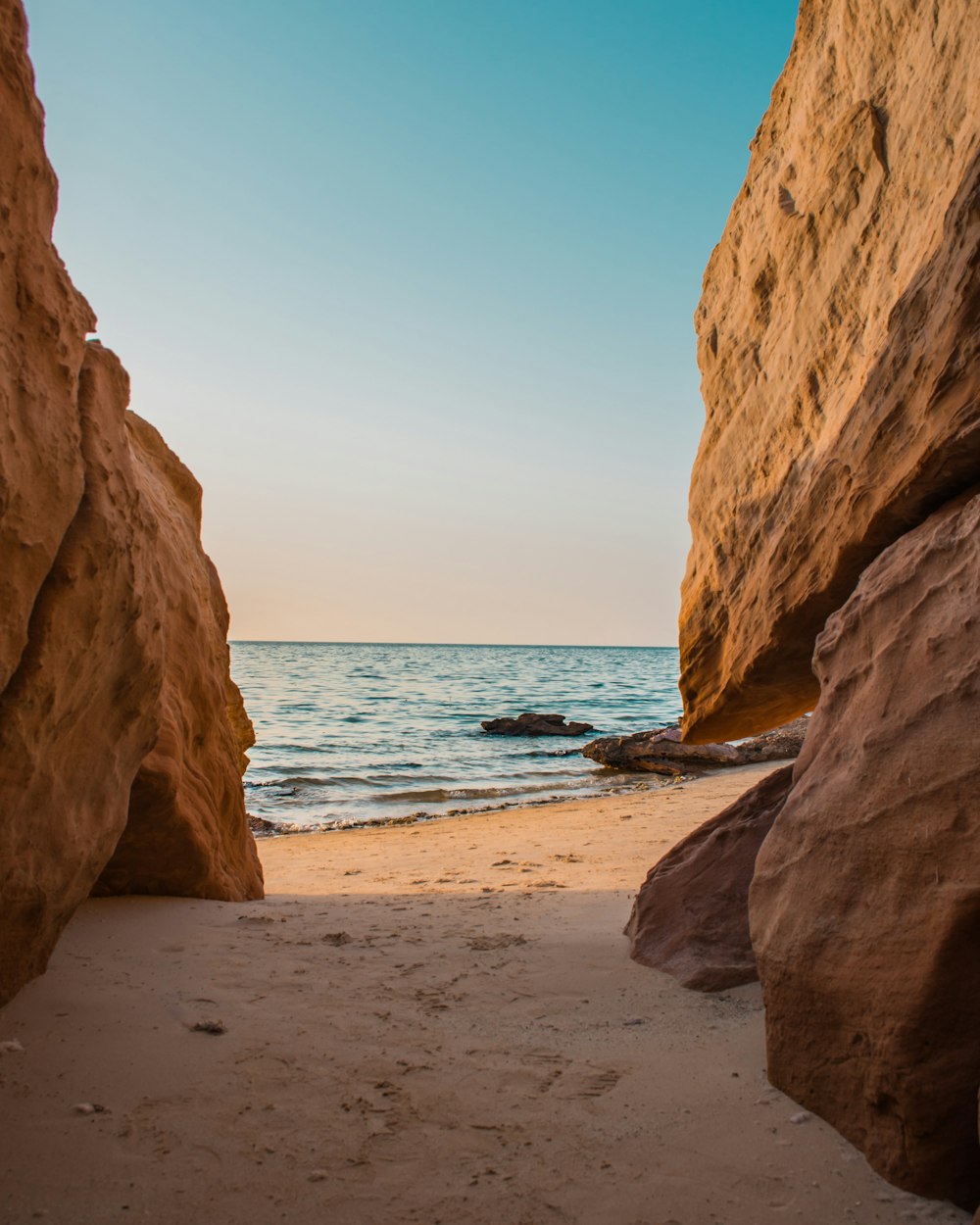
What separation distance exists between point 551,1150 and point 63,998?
188 cm

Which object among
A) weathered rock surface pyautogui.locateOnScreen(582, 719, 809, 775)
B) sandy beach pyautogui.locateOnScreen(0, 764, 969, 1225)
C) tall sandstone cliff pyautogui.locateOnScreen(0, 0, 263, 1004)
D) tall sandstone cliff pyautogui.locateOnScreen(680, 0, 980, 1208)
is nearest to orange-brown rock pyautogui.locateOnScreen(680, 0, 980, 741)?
tall sandstone cliff pyautogui.locateOnScreen(680, 0, 980, 1208)

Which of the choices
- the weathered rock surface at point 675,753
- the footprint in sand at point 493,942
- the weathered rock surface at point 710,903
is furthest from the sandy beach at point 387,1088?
the weathered rock surface at point 675,753

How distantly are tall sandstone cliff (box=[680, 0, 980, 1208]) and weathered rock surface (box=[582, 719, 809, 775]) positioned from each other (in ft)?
34.9

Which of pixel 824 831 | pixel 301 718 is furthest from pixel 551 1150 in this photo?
pixel 301 718

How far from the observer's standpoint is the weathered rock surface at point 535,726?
75.8 ft

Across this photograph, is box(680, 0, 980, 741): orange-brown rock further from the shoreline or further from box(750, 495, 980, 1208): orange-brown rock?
the shoreline

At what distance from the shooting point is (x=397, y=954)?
173 inches

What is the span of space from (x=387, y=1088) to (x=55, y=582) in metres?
1.97


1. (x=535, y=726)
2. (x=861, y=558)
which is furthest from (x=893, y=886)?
(x=535, y=726)

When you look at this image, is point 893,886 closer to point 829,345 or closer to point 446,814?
point 829,345

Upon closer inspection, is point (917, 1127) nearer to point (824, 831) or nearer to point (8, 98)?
point (824, 831)

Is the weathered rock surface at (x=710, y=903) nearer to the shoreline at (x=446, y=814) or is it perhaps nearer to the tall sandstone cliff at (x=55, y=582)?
the tall sandstone cliff at (x=55, y=582)

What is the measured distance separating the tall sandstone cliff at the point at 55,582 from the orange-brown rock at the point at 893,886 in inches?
98.7

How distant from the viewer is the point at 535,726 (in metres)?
23.3
